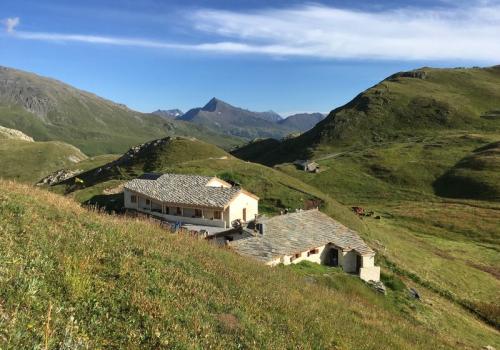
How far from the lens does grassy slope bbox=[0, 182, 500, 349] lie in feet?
28.8

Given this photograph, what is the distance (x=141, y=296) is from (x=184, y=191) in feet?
173

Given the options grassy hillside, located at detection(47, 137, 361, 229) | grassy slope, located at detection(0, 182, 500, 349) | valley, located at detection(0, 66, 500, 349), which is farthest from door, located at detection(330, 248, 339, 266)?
grassy slope, located at detection(0, 182, 500, 349)

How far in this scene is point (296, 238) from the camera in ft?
149

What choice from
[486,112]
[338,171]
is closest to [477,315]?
[338,171]

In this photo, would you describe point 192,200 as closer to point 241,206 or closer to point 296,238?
point 241,206

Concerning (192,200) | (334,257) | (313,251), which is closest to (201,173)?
(192,200)

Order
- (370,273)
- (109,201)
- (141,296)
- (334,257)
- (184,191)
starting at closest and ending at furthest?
(141,296)
(370,273)
(334,257)
(184,191)
(109,201)

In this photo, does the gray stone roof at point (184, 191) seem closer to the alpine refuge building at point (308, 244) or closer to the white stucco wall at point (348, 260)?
the alpine refuge building at point (308, 244)

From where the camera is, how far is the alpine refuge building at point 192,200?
2255 inches

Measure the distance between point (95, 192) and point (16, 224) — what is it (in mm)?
72872

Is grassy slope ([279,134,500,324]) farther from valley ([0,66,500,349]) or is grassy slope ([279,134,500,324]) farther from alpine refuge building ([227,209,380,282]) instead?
alpine refuge building ([227,209,380,282])

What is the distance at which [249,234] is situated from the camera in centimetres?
4556

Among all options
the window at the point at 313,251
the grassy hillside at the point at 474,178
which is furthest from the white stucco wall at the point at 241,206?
the grassy hillside at the point at 474,178

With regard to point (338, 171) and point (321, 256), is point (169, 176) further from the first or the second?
point (338, 171)
